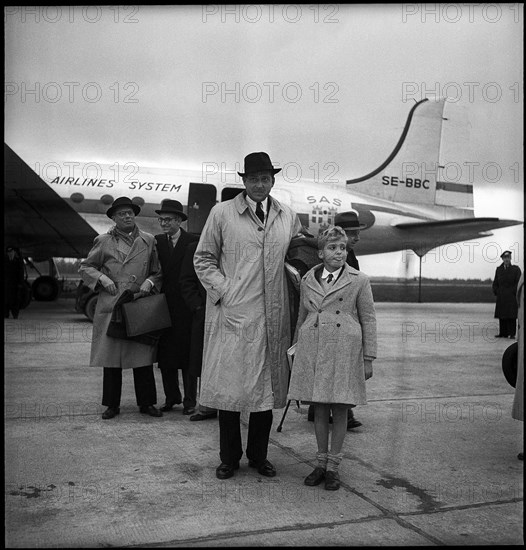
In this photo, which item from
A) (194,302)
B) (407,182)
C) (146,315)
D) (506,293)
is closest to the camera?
(194,302)

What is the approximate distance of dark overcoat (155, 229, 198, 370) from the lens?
494 cm

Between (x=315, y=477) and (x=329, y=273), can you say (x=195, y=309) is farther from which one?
(x=315, y=477)

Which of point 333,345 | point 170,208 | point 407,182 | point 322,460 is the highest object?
point 407,182

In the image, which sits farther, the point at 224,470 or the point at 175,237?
the point at 175,237

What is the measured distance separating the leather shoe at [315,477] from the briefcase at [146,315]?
198 cm

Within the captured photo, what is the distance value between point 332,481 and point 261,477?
1.42 feet

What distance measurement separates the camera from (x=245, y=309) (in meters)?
3.38

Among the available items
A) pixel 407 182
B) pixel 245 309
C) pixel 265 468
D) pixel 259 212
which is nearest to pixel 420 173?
pixel 407 182

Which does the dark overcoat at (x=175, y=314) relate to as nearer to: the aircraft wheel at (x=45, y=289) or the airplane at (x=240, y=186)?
the airplane at (x=240, y=186)

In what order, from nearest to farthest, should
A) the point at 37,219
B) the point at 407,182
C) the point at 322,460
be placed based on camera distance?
the point at 322,460 → the point at 37,219 → the point at 407,182

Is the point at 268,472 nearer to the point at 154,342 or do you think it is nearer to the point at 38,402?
the point at 154,342

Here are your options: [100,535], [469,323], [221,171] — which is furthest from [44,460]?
[469,323]

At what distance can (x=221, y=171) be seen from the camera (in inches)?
560

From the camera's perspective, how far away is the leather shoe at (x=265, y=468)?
3384 mm
